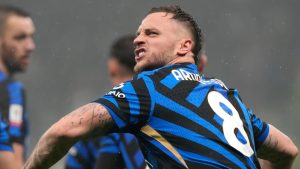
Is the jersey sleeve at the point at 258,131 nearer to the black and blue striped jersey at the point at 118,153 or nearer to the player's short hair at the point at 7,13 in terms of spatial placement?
the black and blue striped jersey at the point at 118,153

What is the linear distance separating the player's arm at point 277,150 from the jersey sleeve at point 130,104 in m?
0.90

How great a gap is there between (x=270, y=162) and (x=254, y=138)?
272mm

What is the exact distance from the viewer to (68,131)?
11.3 ft

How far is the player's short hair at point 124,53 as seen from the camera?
5.96 metres

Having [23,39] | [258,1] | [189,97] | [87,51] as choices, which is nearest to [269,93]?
[258,1]

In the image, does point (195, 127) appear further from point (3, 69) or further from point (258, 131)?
point (3, 69)

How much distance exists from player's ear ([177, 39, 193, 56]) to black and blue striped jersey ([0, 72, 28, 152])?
2.52m

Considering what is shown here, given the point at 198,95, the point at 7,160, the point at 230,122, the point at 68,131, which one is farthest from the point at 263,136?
the point at 7,160

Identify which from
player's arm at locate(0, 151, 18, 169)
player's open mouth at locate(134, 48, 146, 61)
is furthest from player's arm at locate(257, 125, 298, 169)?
player's arm at locate(0, 151, 18, 169)

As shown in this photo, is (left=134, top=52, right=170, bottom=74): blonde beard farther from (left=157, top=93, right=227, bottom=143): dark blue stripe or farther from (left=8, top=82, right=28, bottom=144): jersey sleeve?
(left=8, top=82, right=28, bottom=144): jersey sleeve

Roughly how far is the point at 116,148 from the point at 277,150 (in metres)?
1.40

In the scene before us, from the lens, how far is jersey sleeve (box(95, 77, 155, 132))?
3.59 metres

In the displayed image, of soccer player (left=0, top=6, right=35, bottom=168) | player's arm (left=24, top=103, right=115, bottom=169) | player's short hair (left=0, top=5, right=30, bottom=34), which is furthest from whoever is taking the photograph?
player's short hair (left=0, top=5, right=30, bottom=34)

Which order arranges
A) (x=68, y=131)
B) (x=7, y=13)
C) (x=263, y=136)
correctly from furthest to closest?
(x=7, y=13) → (x=263, y=136) → (x=68, y=131)
